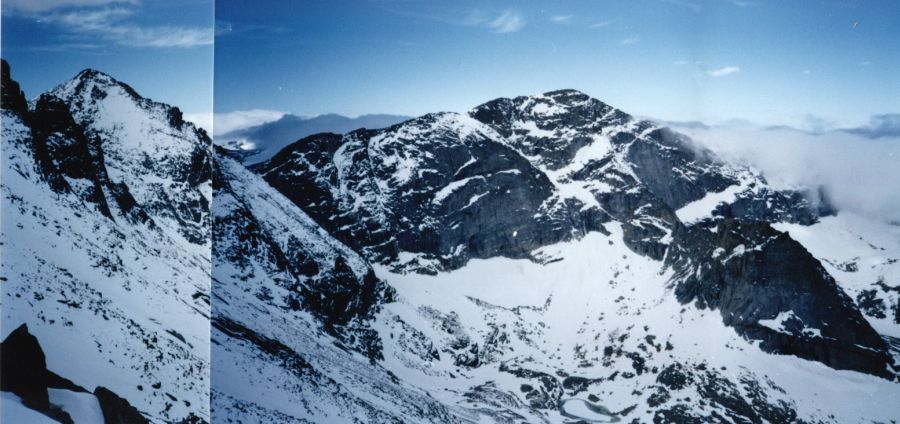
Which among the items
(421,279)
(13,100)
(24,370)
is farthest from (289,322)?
(421,279)

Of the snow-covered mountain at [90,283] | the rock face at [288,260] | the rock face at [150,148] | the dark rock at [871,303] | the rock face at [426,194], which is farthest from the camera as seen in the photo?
the dark rock at [871,303]

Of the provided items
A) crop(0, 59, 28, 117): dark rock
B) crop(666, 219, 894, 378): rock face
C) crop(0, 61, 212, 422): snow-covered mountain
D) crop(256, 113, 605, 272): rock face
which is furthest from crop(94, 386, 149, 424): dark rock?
crop(256, 113, 605, 272): rock face

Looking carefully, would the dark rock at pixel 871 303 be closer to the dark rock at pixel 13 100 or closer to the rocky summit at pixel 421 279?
the rocky summit at pixel 421 279

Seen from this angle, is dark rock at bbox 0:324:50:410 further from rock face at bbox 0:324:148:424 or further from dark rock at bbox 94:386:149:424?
dark rock at bbox 94:386:149:424

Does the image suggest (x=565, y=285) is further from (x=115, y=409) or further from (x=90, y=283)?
(x=115, y=409)

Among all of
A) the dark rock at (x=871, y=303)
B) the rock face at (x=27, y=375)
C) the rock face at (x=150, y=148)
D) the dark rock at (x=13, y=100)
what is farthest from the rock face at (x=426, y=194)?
the rock face at (x=27, y=375)

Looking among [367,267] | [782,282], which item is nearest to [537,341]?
[367,267]
